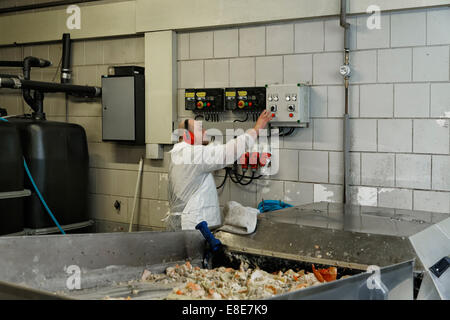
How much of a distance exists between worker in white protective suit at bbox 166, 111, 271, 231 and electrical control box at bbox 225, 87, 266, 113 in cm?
19

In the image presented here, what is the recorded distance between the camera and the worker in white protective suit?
301 cm

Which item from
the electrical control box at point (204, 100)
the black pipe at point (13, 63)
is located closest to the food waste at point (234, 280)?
the electrical control box at point (204, 100)

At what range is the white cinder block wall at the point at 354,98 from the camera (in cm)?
296

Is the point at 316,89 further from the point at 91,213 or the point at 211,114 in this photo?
the point at 91,213

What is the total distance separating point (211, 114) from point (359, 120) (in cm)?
117

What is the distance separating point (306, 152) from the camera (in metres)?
3.38

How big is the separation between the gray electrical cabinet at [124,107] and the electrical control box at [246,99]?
2.70ft

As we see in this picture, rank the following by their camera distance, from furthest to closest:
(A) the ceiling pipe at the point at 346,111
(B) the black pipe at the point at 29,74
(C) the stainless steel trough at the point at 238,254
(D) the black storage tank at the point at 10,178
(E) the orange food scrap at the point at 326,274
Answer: (B) the black pipe at the point at 29,74, (D) the black storage tank at the point at 10,178, (A) the ceiling pipe at the point at 346,111, (E) the orange food scrap at the point at 326,274, (C) the stainless steel trough at the point at 238,254

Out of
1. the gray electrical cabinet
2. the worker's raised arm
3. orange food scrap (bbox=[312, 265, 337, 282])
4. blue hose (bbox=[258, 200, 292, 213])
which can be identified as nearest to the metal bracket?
orange food scrap (bbox=[312, 265, 337, 282])

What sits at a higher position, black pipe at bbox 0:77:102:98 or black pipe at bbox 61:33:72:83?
black pipe at bbox 61:33:72:83

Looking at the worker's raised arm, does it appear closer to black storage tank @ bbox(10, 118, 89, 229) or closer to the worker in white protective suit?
the worker in white protective suit

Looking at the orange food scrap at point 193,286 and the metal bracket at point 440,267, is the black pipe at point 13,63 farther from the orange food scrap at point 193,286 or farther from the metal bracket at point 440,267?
the metal bracket at point 440,267
